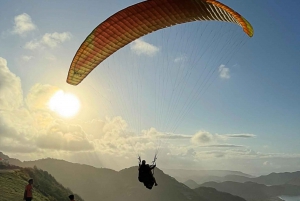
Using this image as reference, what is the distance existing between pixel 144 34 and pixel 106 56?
3268mm

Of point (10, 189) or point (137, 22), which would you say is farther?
point (10, 189)

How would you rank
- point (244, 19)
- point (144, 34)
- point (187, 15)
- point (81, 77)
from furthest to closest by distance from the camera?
point (81, 77) → point (144, 34) → point (187, 15) → point (244, 19)

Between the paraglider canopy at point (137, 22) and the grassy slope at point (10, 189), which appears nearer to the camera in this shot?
the paraglider canopy at point (137, 22)

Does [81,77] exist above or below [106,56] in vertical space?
below

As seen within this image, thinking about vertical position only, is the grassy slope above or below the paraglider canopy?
below

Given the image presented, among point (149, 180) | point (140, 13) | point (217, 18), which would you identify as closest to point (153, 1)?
point (140, 13)

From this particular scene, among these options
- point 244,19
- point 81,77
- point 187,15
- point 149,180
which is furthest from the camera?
point 81,77

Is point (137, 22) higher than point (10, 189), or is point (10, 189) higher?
point (137, 22)

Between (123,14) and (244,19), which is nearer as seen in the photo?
(244,19)

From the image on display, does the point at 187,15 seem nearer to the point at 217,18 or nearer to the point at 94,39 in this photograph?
the point at 217,18

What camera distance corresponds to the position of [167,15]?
17.1 metres

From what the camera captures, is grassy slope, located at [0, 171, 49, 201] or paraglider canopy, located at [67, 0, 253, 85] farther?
grassy slope, located at [0, 171, 49, 201]

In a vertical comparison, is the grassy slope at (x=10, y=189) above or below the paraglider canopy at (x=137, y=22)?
below

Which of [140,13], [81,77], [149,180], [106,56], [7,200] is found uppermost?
[140,13]
